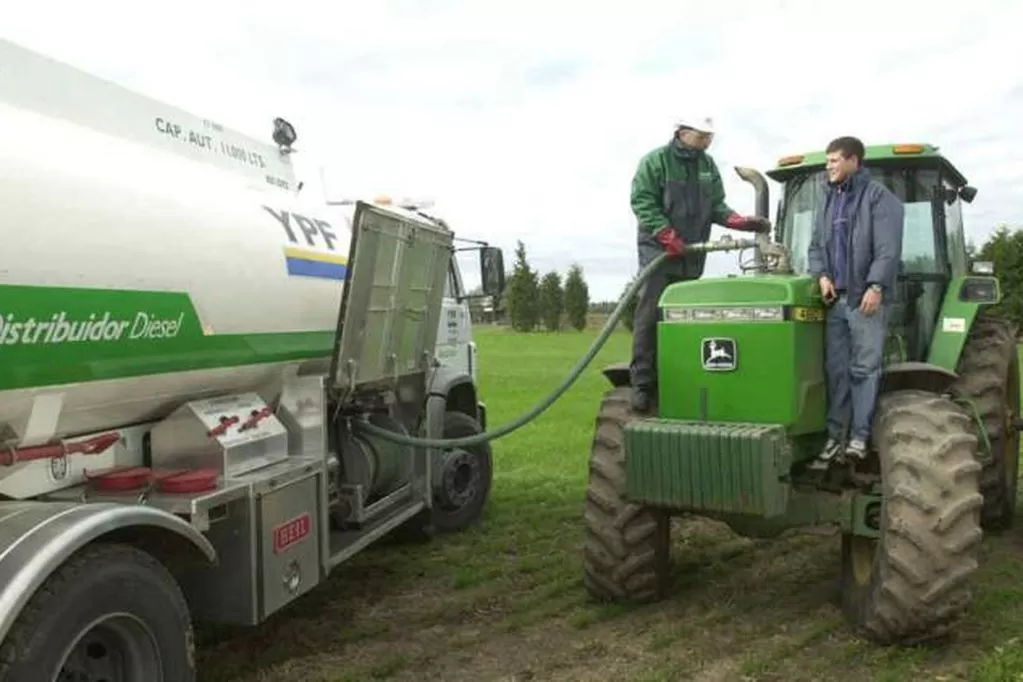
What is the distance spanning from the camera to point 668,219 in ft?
19.0

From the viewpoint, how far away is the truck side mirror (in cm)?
798

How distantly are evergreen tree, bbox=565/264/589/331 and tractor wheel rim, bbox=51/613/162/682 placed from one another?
65.4 m

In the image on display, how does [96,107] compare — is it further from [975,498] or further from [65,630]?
[975,498]

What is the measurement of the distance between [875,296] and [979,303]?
180cm

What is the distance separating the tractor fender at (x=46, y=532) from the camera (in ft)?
9.79

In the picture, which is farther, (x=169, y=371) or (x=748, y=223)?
(x=748, y=223)

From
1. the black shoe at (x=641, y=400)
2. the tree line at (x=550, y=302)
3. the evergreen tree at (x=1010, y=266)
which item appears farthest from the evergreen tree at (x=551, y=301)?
the black shoe at (x=641, y=400)

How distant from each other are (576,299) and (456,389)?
61.1 metres

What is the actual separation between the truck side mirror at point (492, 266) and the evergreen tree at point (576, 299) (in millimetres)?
60699

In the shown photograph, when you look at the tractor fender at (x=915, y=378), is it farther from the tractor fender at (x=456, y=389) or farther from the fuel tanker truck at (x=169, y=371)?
the tractor fender at (x=456, y=389)

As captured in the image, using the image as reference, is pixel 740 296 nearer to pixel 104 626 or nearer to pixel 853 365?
pixel 853 365

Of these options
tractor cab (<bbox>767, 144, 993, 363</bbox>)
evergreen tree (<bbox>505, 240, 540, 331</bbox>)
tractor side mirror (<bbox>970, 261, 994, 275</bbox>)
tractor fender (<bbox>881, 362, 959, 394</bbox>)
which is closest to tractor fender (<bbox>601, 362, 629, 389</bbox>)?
tractor cab (<bbox>767, 144, 993, 363</bbox>)

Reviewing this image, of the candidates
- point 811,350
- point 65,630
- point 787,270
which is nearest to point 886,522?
point 811,350

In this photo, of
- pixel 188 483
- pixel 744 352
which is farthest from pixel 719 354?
pixel 188 483
